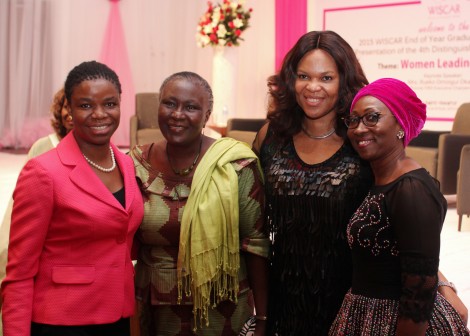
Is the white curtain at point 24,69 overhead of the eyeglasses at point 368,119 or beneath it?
overhead

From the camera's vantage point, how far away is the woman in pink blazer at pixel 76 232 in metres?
1.71

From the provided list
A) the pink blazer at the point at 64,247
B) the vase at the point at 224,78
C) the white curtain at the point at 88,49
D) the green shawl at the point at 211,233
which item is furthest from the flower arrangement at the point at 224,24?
the pink blazer at the point at 64,247

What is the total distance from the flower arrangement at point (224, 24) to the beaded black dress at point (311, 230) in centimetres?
598

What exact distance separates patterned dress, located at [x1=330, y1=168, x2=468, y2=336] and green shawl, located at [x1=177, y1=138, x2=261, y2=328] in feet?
1.39

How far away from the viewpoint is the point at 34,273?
1.74m

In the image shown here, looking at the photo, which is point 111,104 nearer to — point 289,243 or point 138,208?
point 138,208

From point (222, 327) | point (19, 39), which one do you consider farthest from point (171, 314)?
point (19, 39)

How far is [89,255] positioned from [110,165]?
31 centimetres

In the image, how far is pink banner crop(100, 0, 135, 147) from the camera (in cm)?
1069

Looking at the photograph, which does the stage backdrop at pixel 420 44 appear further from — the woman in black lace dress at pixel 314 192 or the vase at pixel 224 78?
the woman in black lace dress at pixel 314 192

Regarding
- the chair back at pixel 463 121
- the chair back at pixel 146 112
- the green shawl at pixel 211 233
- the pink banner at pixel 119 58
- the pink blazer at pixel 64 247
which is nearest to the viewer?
the pink blazer at pixel 64 247

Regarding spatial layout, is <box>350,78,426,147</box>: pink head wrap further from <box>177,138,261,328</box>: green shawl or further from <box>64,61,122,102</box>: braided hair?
<box>64,61,122,102</box>: braided hair

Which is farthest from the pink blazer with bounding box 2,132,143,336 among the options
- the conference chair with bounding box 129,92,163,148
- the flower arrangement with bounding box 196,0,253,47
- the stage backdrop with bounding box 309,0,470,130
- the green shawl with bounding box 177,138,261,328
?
the stage backdrop with bounding box 309,0,470,130

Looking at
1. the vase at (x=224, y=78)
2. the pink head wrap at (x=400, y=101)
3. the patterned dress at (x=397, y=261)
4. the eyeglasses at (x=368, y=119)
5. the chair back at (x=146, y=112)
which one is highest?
the vase at (x=224, y=78)
